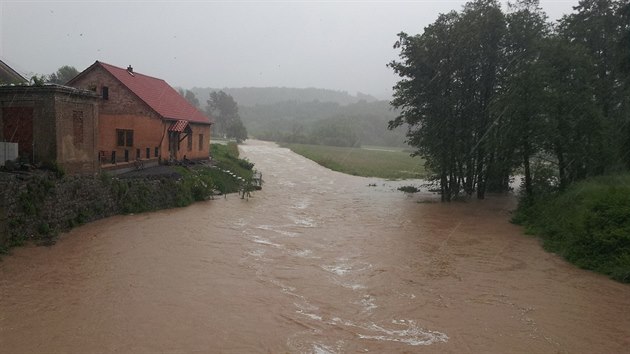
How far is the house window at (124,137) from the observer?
23.9m

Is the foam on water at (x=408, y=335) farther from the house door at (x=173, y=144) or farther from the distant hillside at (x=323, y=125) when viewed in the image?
the distant hillside at (x=323, y=125)

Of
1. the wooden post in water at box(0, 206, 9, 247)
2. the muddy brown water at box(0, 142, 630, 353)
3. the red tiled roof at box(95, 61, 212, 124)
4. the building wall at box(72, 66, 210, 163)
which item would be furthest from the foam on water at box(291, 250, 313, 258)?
the red tiled roof at box(95, 61, 212, 124)

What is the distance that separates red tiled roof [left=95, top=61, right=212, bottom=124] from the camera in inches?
1000

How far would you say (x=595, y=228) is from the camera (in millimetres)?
13125

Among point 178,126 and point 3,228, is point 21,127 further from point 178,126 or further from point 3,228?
point 178,126

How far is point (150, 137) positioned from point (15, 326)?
→ 17.6 m

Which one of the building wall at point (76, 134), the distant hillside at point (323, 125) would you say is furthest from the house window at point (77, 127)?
the distant hillside at point (323, 125)

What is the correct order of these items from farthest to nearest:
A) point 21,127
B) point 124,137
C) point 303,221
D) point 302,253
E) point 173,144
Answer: point 173,144 < point 124,137 < point 303,221 < point 21,127 < point 302,253

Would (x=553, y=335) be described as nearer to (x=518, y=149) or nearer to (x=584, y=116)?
(x=584, y=116)

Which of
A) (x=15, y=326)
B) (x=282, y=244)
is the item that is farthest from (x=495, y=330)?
(x=15, y=326)

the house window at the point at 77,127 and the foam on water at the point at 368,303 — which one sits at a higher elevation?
the house window at the point at 77,127

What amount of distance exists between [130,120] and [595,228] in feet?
73.8

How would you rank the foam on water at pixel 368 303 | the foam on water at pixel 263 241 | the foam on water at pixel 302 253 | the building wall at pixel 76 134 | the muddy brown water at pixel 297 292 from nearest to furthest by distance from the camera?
the muddy brown water at pixel 297 292, the foam on water at pixel 368 303, the foam on water at pixel 302 253, the foam on water at pixel 263 241, the building wall at pixel 76 134

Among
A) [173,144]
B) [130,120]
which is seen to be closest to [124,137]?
[130,120]
